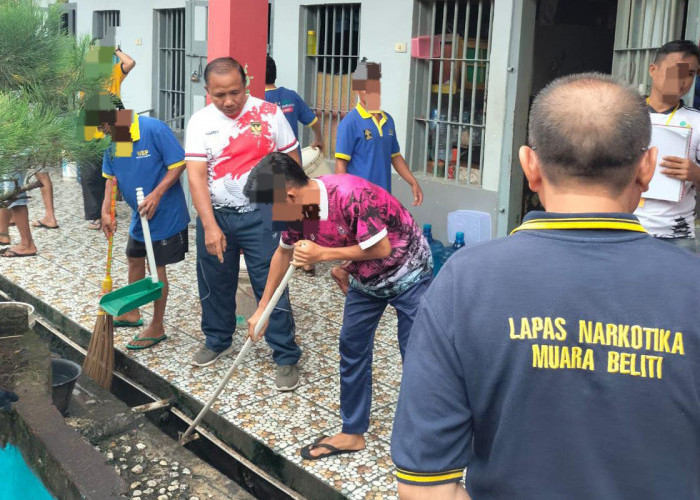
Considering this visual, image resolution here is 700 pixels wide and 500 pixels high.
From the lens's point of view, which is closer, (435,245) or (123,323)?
(123,323)

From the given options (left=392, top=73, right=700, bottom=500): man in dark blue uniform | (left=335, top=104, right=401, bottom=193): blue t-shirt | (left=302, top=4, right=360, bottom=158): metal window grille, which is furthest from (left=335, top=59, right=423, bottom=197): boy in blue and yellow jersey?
Answer: (left=392, top=73, right=700, bottom=500): man in dark blue uniform

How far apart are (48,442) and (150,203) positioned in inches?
75.8

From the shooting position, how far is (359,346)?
372cm

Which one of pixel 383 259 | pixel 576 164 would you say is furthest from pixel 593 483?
pixel 383 259

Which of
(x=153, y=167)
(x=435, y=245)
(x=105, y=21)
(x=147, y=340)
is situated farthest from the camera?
(x=105, y=21)

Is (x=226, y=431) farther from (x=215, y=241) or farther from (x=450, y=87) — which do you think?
(x=450, y=87)

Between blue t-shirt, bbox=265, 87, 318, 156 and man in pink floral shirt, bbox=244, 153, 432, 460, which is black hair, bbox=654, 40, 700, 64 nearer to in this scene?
man in pink floral shirt, bbox=244, 153, 432, 460

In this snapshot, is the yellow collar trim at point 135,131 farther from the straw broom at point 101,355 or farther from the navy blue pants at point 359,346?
the navy blue pants at point 359,346

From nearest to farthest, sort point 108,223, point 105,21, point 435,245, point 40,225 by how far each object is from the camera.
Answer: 1. point 108,223
2. point 435,245
3. point 40,225
4. point 105,21

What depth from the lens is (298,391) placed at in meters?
4.55

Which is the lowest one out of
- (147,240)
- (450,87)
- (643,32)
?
(147,240)

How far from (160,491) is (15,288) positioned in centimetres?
369

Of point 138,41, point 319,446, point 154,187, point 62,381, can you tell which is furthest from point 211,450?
point 138,41

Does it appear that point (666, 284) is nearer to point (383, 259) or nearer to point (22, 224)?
point (383, 259)
